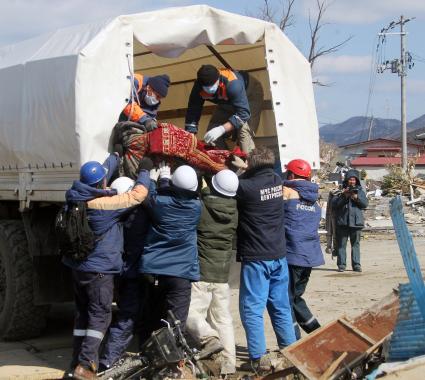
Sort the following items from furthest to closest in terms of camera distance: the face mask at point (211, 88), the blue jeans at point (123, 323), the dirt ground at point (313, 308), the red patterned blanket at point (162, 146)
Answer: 1. the face mask at point (211, 88)
2. the dirt ground at point (313, 308)
3. the red patterned blanket at point (162, 146)
4. the blue jeans at point (123, 323)

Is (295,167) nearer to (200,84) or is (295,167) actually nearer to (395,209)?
(200,84)

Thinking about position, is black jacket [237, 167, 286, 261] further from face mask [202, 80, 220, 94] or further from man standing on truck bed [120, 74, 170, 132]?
face mask [202, 80, 220, 94]

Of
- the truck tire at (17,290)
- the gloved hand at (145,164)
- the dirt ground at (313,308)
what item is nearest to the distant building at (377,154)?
the dirt ground at (313,308)

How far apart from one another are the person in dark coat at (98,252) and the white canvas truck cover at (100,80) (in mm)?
397

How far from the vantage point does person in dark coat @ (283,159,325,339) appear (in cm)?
725

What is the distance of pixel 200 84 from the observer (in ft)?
25.6

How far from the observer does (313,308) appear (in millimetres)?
9219

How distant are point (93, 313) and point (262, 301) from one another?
57.5 inches

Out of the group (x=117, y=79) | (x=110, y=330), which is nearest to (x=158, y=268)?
(x=110, y=330)

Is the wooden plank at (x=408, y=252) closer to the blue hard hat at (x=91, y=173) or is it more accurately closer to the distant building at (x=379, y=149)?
the blue hard hat at (x=91, y=173)

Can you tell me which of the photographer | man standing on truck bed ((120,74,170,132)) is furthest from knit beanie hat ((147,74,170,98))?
the photographer

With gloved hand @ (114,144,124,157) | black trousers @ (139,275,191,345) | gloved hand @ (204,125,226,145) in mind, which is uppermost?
gloved hand @ (204,125,226,145)

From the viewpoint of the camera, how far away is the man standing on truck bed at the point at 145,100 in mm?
6715

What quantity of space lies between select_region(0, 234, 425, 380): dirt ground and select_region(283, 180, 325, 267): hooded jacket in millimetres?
623
